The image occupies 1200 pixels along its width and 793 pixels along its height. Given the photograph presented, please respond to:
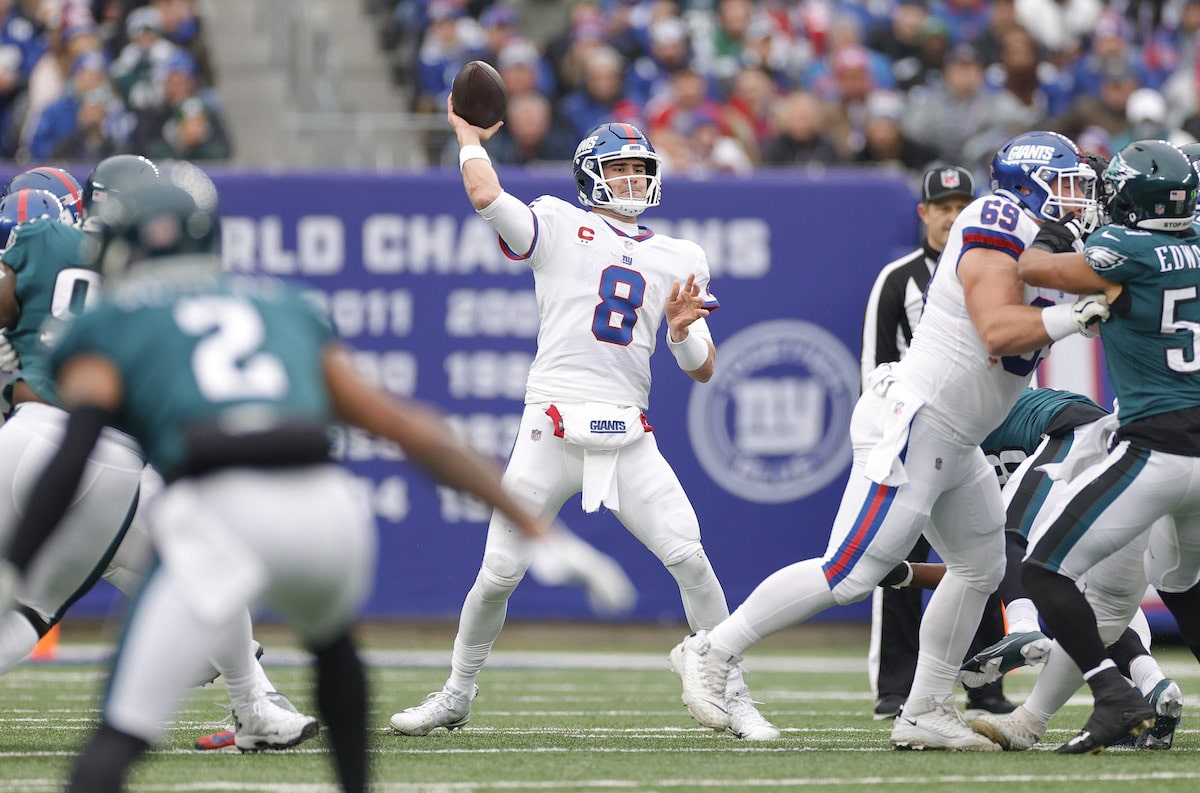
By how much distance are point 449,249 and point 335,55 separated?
3.79m

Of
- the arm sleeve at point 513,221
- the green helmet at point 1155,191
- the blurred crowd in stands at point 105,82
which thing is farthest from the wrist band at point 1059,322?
the blurred crowd in stands at point 105,82

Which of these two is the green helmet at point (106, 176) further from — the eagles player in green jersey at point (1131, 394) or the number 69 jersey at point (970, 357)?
the eagles player in green jersey at point (1131, 394)

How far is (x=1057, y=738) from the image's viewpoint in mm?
6113

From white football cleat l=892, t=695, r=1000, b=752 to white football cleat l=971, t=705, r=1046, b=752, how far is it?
0.13ft

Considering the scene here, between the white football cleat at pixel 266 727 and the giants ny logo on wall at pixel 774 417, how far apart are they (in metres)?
4.44

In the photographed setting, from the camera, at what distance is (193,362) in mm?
3293

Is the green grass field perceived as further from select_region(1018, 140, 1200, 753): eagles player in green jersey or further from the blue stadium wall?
the blue stadium wall

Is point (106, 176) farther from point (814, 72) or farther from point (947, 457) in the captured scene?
point (814, 72)

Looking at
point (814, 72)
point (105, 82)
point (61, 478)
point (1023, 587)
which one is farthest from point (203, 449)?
point (814, 72)

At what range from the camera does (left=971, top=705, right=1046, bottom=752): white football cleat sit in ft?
18.6

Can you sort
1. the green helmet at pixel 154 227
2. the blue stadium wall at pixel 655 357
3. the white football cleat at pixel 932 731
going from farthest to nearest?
the blue stadium wall at pixel 655 357
the white football cleat at pixel 932 731
the green helmet at pixel 154 227

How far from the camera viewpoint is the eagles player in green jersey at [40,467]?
5.25m

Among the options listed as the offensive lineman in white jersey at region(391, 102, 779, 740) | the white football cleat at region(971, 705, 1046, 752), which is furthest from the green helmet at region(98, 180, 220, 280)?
the white football cleat at region(971, 705, 1046, 752)

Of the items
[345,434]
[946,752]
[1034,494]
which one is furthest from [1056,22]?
[946,752]
